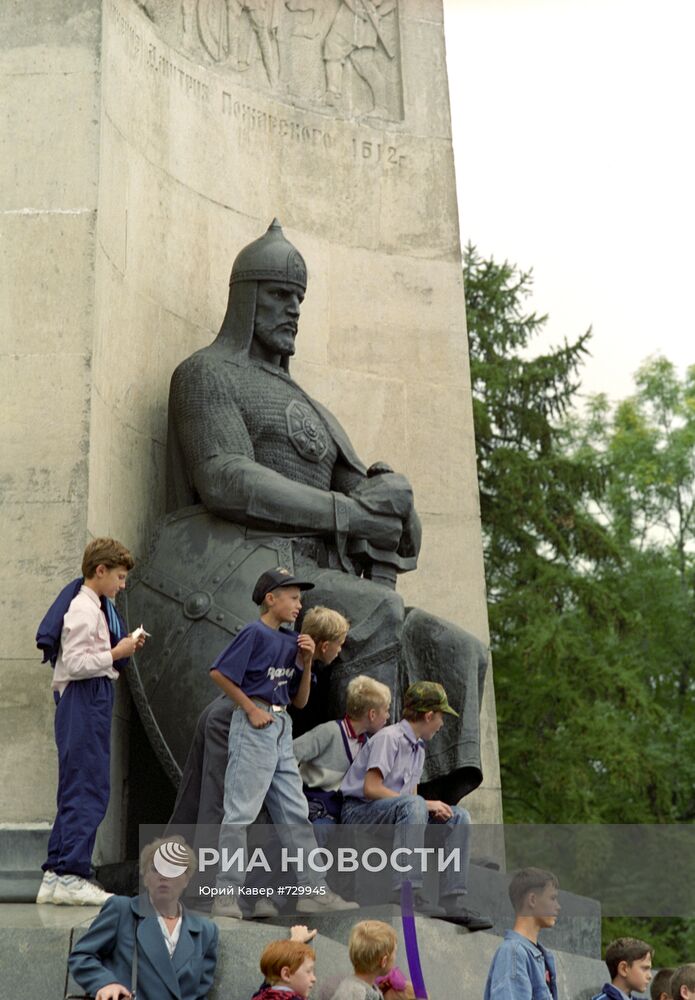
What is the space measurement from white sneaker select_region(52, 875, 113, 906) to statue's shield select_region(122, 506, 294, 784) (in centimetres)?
144

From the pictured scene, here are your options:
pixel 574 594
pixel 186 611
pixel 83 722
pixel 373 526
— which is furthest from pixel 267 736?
pixel 574 594

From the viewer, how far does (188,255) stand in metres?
11.7

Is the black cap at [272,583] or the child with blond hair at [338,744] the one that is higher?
the black cap at [272,583]

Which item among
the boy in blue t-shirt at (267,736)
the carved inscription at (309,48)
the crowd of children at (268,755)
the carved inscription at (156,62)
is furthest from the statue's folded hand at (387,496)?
the carved inscription at (309,48)

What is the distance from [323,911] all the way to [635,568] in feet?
58.9

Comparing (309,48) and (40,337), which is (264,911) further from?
(309,48)

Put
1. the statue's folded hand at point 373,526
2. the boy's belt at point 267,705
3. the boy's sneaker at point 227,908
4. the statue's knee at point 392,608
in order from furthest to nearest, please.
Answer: the statue's folded hand at point 373,526 → the statue's knee at point 392,608 → the boy's belt at point 267,705 → the boy's sneaker at point 227,908

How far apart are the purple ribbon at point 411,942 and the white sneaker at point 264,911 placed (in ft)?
1.79

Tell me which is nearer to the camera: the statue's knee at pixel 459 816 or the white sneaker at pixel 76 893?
the white sneaker at pixel 76 893

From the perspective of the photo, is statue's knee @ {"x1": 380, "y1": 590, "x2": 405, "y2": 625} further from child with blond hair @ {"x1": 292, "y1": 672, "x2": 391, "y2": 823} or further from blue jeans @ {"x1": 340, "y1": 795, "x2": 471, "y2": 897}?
blue jeans @ {"x1": 340, "y1": 795, "x2": 471, "y2": 897}

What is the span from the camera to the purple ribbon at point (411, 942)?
7.37 metres

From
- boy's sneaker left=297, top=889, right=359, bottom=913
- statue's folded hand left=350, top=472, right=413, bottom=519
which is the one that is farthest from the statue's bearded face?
boy's sneaker left=297, top=889, right=359, bottom=913

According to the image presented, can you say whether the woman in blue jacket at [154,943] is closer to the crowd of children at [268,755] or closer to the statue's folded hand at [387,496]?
the crowd of children at [268,755]

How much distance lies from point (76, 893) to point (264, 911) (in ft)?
3.17
